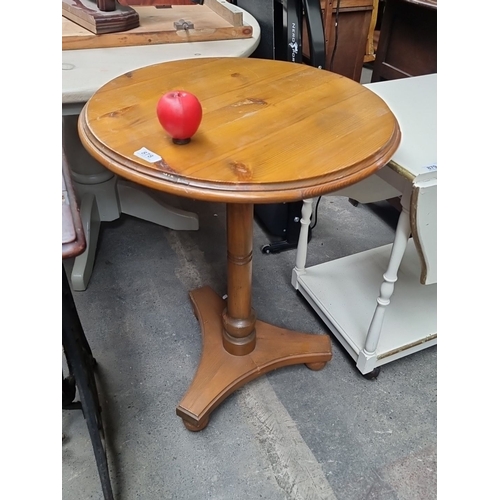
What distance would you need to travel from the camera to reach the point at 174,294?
171 cm

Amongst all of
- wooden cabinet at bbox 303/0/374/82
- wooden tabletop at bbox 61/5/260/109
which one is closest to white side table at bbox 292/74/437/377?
wooden tabletop at bbox 61/5/260/109

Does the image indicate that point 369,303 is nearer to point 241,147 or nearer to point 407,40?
point 241,147

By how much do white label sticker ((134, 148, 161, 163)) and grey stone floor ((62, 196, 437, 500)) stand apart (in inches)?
32.4

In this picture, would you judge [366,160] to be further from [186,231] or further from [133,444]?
[186,231]

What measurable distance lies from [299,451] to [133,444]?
A: 450 millimetres

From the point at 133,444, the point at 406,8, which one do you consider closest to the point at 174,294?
the point at 133,444

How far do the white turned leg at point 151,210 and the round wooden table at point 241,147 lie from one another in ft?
2.40

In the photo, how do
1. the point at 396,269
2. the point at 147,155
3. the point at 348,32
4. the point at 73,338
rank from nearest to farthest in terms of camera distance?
the point at 147,155 < the point at 73,338 < the point at 396,269 < the point at 348,32

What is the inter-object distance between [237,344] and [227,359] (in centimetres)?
6

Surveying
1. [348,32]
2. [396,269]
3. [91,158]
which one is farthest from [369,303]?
[348,32]

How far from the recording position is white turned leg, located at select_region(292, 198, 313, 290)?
1500mm

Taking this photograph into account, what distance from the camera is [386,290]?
122 cm

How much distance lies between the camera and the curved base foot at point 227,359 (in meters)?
1.23

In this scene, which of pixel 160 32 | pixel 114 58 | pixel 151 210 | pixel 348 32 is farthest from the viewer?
pixel 348 32
